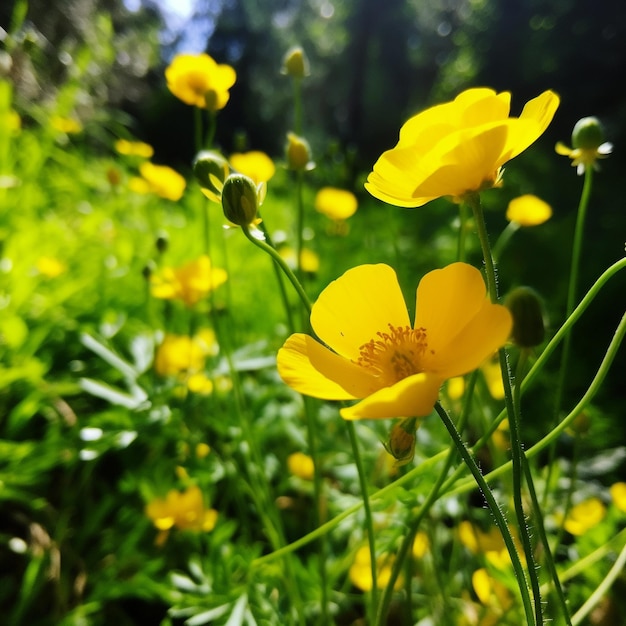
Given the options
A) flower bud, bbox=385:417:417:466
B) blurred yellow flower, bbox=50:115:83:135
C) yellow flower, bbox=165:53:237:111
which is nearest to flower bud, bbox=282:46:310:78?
yellow flower, bbox=165:53:237:111

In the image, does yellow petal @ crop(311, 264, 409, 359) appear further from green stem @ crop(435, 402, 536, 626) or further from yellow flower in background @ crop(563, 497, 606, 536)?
yellow flower in background @ crop(563, 497, 606, 536)

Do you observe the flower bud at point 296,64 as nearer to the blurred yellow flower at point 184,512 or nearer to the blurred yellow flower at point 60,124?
the blurred yellow flower at point 184,512

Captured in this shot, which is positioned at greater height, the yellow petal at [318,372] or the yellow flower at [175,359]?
the yellow flower at [175,359]

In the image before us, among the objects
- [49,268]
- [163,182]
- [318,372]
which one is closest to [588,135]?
[318,372]

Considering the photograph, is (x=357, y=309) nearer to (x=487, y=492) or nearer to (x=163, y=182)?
(x=487, y=492)

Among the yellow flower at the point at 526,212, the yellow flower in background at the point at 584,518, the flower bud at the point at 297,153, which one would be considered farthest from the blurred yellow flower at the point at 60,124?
the yellow flower in background at the point at 584,518

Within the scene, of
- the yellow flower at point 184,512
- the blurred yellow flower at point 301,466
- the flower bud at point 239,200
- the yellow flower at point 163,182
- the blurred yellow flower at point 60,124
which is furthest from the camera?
the blurred yellow flower at point 60,124

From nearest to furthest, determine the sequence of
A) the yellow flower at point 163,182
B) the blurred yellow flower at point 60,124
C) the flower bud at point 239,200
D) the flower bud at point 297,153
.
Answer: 1. the flower bud at point 239,200
2. the flower bud at point 297,153
3. the yellow flower at point 163,182
4. the blurred yellow flower at point 60,124

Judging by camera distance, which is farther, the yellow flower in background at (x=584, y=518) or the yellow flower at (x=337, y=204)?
the yellow flower at (x=337, y=204)
